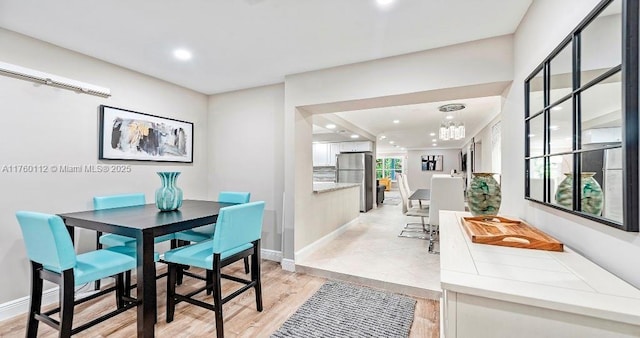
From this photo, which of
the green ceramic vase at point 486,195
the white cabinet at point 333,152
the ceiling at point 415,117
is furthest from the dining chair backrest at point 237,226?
the white cabinet at point 333,152

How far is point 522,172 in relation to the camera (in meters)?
1.83

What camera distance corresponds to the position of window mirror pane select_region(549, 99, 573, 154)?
1.20 m

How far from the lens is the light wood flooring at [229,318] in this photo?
1917 millimetres

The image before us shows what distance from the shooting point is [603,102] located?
0.97 metres

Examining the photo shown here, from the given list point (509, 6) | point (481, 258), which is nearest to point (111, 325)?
point (481, 258)

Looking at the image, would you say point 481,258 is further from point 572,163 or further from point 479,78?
point 479,78

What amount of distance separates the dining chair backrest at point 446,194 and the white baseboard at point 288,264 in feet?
6.49

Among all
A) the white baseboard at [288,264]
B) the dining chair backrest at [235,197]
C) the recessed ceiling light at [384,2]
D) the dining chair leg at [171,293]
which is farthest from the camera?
the white baseboard at [288,264]

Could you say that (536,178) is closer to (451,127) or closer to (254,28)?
(254,28)

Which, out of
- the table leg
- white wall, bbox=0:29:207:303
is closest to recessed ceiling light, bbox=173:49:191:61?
white wall, bbox=0:29:207:303

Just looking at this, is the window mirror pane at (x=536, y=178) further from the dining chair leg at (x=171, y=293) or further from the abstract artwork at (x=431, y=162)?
the abstract artwork at (x=431, y=162)

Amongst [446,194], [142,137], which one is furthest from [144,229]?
[446,194]

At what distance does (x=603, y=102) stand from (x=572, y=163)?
1.01 feet

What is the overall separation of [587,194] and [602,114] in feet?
1.04
